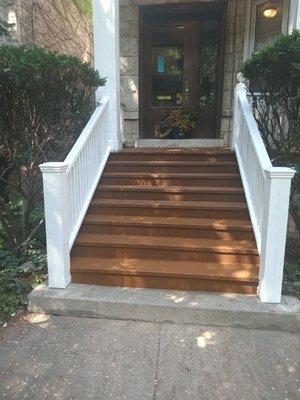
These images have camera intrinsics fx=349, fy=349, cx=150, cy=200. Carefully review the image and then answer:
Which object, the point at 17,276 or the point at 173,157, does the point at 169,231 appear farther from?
the point at 17,276

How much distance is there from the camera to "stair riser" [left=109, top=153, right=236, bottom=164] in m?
4.76

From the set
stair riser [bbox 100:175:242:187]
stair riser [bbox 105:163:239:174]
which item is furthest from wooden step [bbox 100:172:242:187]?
stair riser [bbox 105:163:239:174]

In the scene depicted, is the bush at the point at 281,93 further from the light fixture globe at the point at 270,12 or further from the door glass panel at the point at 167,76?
the door glass panel at the point at 167,76

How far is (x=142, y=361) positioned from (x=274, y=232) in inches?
Result: 59.1

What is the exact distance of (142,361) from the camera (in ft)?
8.33

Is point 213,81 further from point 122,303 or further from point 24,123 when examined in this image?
point 122,303

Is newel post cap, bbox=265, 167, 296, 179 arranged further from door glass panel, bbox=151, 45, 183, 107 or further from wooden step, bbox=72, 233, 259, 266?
door glass panel, bbox=151, 45, 183, 107

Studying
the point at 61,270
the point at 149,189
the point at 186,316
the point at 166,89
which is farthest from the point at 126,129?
the point at 186,316

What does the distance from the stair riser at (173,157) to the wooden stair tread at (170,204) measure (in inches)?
35.0

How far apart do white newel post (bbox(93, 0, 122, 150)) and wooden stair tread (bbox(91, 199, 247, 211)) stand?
1216 millimetres

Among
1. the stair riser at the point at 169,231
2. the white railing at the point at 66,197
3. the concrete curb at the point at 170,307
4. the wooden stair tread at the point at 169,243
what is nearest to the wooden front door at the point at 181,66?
the white railing at the point at 66,197

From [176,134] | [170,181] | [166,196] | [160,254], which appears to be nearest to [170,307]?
[160,254]

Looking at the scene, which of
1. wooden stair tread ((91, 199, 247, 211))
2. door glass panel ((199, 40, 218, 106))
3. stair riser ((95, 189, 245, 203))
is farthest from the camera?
door glass panel ((199, 40, 218, 106))

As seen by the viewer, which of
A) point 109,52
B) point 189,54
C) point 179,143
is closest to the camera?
point 109,52
